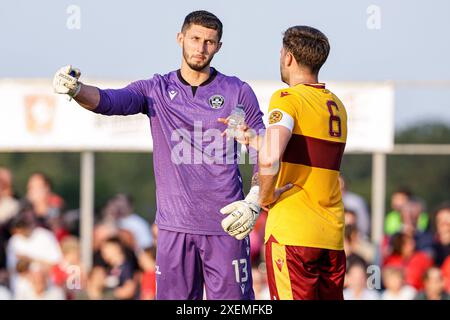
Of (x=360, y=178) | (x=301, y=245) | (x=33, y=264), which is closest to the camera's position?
(x=301, y=245)

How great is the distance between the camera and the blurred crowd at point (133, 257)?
40.6ft

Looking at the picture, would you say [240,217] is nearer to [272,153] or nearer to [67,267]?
[272,153]

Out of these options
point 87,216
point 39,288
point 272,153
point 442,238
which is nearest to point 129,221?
point 87,216

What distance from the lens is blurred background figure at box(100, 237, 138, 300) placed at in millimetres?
12914

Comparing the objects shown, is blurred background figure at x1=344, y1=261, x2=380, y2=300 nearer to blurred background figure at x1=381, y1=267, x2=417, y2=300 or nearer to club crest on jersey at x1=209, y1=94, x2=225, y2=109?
blurred background figure at x1=381, y1=267, x2=417, y2=300

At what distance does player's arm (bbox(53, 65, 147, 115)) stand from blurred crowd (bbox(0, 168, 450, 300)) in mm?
3780

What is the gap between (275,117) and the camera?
680 centimetres

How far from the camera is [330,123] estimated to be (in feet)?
22.9

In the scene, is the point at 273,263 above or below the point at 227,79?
below

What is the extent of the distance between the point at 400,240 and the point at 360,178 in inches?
489

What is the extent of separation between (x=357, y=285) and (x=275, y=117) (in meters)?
5.40

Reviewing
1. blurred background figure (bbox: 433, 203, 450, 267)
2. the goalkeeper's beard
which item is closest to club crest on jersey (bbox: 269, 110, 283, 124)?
the goalkeeper's beard

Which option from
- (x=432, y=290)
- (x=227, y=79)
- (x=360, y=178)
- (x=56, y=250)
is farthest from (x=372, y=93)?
(x=360, y=178)
